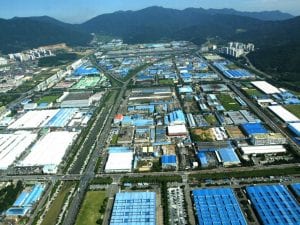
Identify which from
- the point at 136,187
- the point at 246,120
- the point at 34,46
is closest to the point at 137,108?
the point at 246,120

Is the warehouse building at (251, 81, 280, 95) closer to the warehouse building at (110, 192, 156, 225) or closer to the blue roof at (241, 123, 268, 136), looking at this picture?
the blue roof at (241, 123, 268, 136)

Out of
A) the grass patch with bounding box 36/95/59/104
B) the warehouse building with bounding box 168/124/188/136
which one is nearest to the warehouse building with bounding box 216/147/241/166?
the warehouse building with bounding box 168/124/188/136

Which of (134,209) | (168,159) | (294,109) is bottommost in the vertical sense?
(134,209)

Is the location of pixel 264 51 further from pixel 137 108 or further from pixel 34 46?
pixel 34 46

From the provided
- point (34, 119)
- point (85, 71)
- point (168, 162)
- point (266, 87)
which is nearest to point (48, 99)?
point (34, 119)

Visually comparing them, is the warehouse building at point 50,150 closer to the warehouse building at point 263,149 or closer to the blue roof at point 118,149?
the blue roof at point 118,149

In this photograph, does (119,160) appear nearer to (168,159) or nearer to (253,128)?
(168,159)
